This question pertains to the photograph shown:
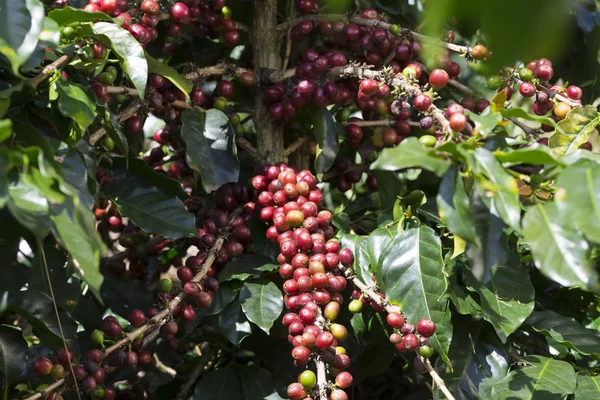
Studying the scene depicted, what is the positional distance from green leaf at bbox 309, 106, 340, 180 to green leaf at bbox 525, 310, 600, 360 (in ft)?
1.64

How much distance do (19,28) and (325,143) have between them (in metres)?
0.64

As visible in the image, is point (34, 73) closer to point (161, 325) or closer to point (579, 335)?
point (161, 325)

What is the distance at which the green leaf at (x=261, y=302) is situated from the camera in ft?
3.97

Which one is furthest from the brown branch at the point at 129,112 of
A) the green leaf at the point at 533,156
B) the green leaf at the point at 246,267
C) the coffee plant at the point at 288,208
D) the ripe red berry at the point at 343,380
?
the green leaf at the point at 533,156

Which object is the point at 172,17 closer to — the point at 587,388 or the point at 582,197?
the point at 582,197

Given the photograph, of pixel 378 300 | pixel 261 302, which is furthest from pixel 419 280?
pixel 261 302

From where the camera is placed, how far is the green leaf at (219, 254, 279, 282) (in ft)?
4.14

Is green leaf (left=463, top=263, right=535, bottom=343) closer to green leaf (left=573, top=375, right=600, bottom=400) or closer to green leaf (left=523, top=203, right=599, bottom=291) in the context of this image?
green leaf (left=573, top=375, right=600, bottom=400)

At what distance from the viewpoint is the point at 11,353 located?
3.61 ft

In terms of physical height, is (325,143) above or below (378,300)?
above

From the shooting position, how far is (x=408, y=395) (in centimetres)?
164

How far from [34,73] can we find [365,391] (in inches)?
45.1

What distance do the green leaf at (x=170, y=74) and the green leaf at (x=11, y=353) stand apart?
0.51 meters

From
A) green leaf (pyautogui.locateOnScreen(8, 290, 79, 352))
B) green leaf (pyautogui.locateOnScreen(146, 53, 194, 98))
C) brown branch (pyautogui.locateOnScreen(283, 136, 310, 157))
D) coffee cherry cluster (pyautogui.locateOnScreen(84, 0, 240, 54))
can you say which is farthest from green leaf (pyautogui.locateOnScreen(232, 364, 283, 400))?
coffee cherry cluster (pyautogui.locateOnScreen(84, 0, 240, 54))
